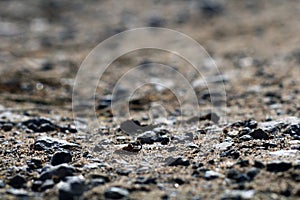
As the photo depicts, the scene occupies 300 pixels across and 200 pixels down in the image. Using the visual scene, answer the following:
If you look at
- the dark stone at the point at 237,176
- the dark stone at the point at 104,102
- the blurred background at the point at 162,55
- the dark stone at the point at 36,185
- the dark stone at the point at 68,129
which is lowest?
the dark stone at the point at 36,185

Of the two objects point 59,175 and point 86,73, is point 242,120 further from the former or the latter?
point 86,73

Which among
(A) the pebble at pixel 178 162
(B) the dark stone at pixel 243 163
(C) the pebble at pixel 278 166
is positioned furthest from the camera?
(A) the pebble at pixel 178 162

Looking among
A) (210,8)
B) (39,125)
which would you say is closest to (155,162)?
(39,125)

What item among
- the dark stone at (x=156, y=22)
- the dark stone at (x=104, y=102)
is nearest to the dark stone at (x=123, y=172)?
the dark stone at (x=104, y=102)

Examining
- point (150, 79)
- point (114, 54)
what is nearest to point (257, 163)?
point (150, 79)

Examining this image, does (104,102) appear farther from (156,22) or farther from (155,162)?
(156,22)

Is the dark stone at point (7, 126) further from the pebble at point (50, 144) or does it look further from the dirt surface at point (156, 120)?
the pebble at point (50, 144)

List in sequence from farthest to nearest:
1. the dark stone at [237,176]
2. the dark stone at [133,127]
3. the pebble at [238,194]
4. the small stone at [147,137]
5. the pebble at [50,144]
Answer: the dark stone at [133,127] → the small stone at [147,137] → the pebble at [50,144] → the dark stone at [237,176] → the pebble at [238,194]
